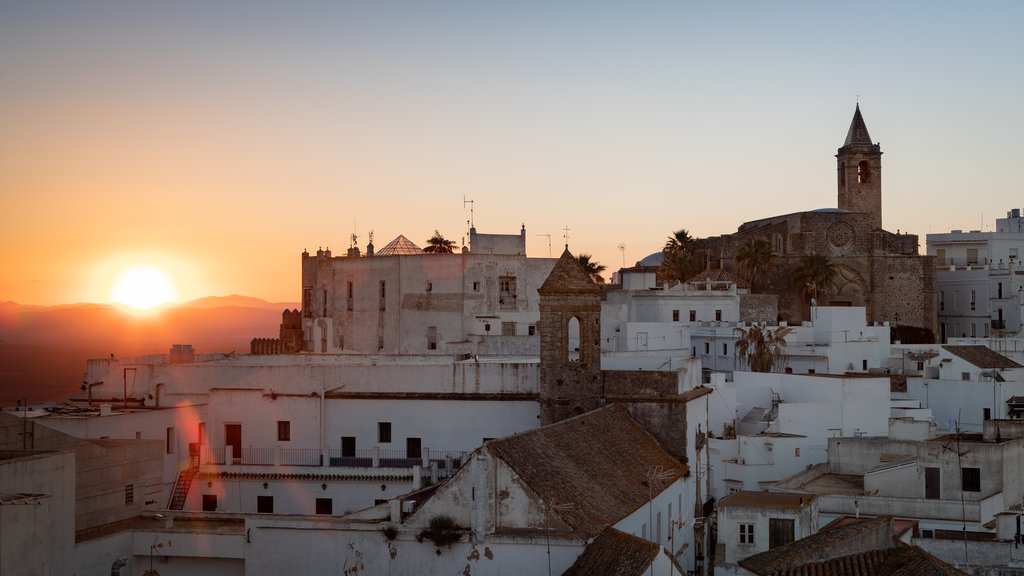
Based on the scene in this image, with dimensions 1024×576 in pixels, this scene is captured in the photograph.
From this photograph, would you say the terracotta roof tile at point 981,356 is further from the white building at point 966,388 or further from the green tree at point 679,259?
the green tree at point 679,259

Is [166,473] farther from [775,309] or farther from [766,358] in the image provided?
[775,309]

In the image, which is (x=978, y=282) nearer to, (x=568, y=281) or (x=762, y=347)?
(x=762, y=347)

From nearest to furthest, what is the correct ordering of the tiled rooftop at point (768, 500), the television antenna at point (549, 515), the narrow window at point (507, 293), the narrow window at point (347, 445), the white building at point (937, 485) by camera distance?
the television antenna at point (549, 515), the tiled rooftop at point (768, 500), the white building at point (937, 485), the narrow window at point (347, 445), the narrow window at point (507, 293)

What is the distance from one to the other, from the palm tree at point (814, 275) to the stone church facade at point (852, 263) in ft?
1.29

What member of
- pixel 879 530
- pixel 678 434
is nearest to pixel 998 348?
pixel 678 434

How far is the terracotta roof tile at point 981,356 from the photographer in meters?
49.0

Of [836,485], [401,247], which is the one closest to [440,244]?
[401,247]

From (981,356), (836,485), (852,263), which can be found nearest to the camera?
(836,485)

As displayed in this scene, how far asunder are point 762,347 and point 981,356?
9637 mm

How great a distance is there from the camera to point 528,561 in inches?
818

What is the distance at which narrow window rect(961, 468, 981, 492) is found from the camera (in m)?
29.5

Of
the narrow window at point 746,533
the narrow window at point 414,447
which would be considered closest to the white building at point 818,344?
the narrow window at point 414,447

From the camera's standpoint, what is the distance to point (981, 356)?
165 ft

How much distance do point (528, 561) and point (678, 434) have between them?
9084mm
